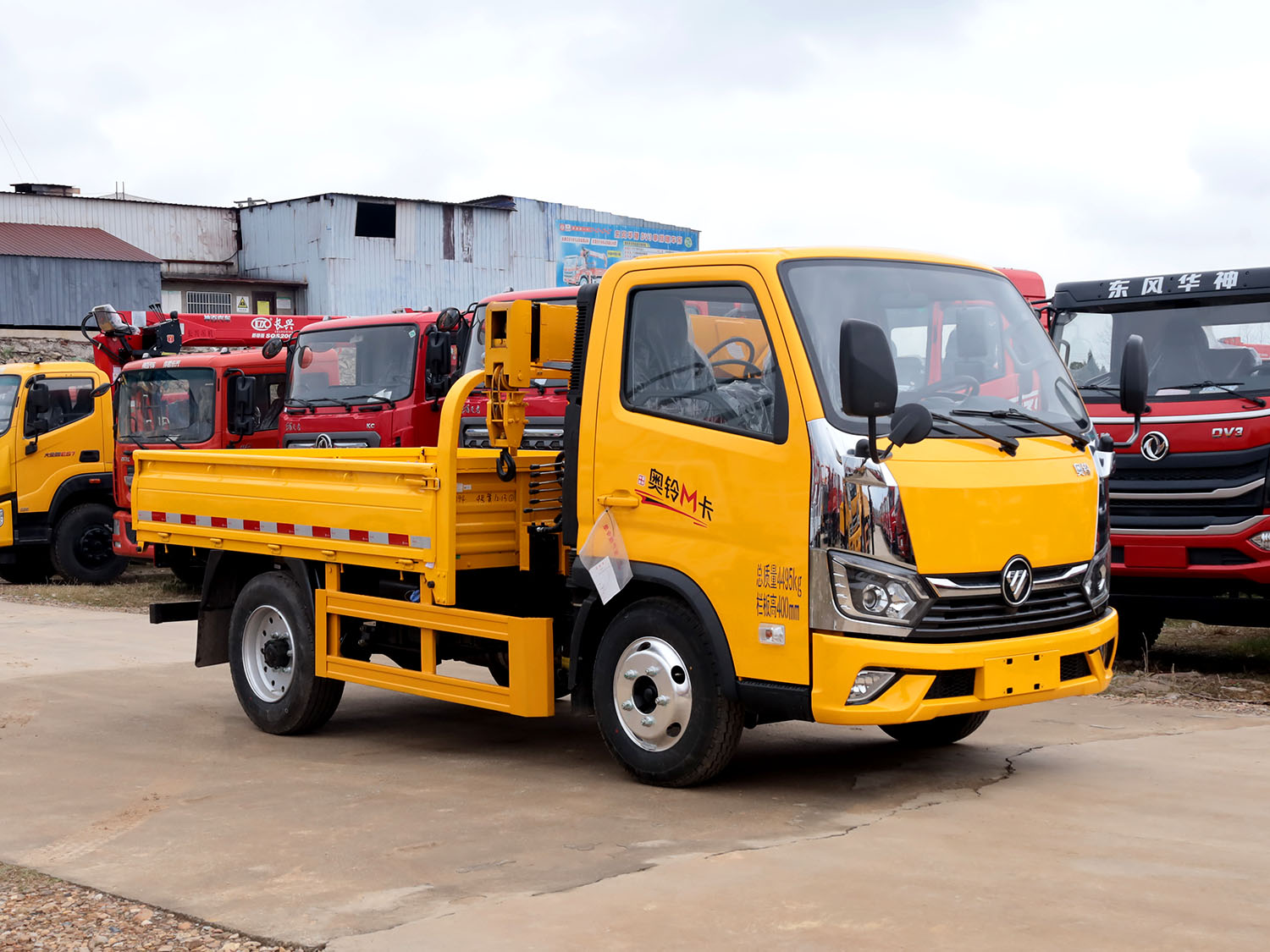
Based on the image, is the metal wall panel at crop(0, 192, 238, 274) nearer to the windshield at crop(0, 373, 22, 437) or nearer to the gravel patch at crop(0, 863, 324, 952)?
the windshield at crop(0, 373, 22, 437)

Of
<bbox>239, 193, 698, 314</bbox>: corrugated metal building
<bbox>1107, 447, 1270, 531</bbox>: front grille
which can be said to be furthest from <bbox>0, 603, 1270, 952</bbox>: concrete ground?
<bbox>239, 193, 698, 314</bbox>: corrugated metal building

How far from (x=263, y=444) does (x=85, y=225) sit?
28.6 metres

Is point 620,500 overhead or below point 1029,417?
below

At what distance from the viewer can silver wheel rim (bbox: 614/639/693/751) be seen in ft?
21.4

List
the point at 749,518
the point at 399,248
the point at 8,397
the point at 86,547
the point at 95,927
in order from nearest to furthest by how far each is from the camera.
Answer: the point at 95,927
the point at 749,518
the point at 8,397
the point at 86,547
the point at 399,248

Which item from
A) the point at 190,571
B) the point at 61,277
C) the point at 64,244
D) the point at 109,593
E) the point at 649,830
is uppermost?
the point at 64,244

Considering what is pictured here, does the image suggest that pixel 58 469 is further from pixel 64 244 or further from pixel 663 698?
pixel 64 244

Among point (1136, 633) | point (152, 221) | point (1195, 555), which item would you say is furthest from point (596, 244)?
point (1195, 555)

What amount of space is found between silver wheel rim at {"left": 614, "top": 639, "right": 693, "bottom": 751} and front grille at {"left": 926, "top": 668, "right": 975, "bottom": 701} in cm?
103

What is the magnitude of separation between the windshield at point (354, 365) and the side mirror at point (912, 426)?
8376 mm

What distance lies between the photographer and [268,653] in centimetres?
843

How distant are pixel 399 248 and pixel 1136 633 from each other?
3345 centimetres

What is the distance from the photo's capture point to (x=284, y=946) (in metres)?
4.65

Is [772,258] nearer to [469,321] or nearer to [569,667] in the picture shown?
[569,667]
